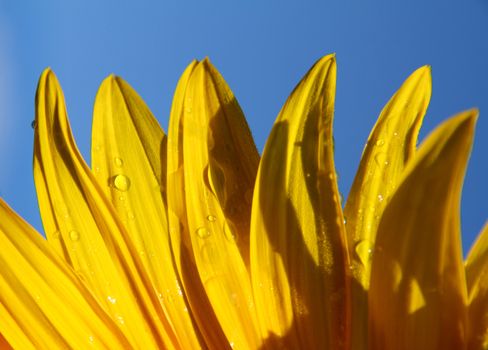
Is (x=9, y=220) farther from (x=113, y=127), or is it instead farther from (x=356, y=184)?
(x=356, y=184)

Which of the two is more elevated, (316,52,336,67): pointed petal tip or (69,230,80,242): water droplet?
(316,52,336,67): pointed petal tip

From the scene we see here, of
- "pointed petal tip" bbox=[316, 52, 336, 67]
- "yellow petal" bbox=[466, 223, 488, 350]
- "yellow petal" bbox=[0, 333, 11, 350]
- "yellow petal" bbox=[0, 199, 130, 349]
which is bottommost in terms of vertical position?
"yellow petal" bbox=[466, 223, 488, 350]

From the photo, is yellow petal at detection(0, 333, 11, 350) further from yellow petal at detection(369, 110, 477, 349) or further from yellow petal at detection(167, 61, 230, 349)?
yellow petal at detection(369, 110, 477, 349)

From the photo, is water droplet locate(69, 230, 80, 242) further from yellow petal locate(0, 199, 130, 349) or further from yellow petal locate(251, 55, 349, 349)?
yellow petal locate(251, 55, 349, 349)

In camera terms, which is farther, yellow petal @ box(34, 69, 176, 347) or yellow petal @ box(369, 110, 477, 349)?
yellow petal @ box(34, 69, 176, 347)

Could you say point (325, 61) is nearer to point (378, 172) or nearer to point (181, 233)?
point (378, 172)

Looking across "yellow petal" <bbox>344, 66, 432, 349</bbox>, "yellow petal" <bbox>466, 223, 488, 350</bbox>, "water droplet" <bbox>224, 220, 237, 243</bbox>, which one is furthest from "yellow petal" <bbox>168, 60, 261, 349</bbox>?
"yellow petal" <bbox>466, 223, 488, 350</bbox>

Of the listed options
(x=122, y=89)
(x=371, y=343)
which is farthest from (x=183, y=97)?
(x=371, y=343)

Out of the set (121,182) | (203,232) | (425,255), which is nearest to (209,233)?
(203,232)
